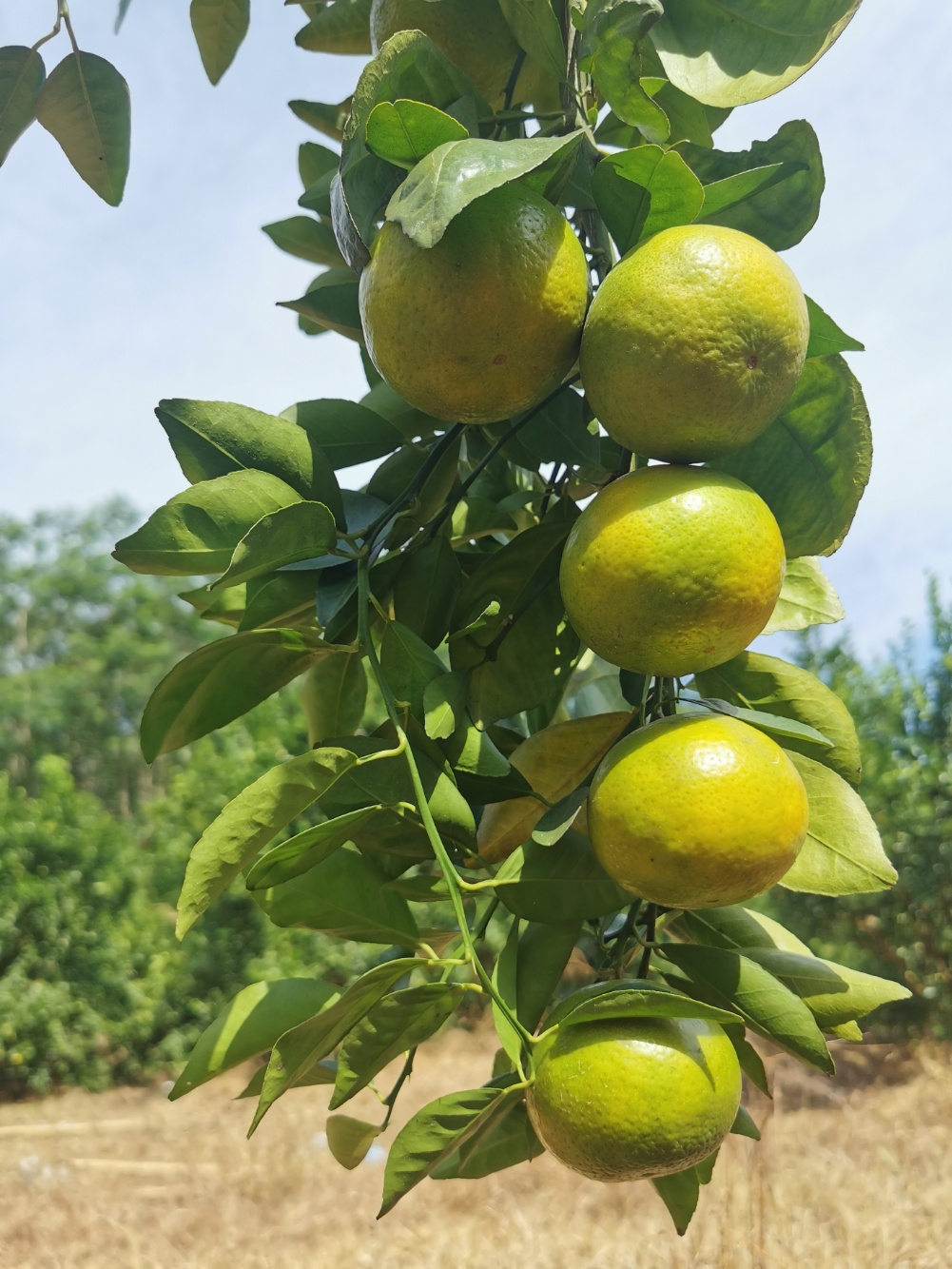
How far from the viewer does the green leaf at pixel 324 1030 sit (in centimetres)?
39

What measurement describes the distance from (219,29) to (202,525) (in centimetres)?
52

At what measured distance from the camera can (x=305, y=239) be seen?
0.69m

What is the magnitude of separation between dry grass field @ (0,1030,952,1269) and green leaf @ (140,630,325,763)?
4.46ft

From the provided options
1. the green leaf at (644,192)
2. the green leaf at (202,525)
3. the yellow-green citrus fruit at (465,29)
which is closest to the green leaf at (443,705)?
the green leaf at (202,525)

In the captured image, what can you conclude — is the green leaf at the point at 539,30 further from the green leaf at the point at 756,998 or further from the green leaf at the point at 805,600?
the green leaf at the point at 756,998

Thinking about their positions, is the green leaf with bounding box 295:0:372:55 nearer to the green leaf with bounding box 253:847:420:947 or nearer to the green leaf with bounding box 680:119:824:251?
the green leaf with bounding box 680:119:824:251

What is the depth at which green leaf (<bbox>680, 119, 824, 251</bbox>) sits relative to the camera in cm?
45

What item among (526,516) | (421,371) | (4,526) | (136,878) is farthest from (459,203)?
(4,526)

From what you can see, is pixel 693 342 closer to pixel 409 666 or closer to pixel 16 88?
pixel 409 666

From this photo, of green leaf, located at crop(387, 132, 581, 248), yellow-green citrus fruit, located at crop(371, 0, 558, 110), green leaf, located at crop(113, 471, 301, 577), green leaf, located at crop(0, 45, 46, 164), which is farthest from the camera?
green leaf, located at crop(0, 45, 46, 164)

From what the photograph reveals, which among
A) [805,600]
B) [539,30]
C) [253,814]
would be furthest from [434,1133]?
[539,30]

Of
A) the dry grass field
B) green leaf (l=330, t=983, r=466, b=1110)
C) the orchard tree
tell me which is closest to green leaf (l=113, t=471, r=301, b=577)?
the orchard tree

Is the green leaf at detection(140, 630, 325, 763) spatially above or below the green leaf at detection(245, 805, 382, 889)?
above

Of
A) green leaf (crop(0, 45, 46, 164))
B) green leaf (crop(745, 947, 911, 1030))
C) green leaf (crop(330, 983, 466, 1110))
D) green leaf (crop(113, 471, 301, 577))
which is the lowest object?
green leaf (crop(745, 947, 911, 1030))
